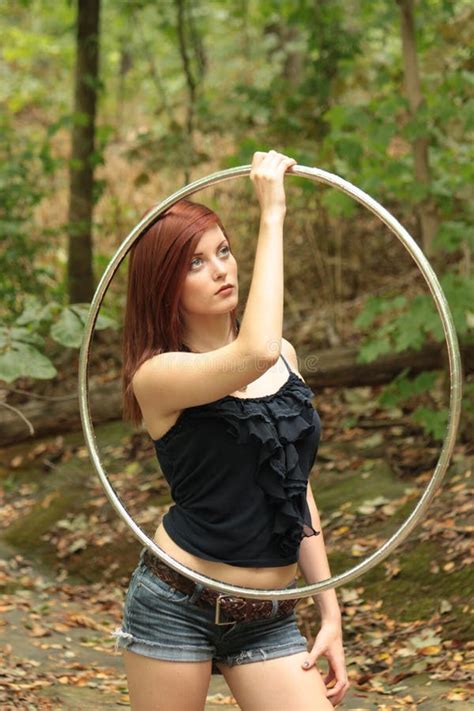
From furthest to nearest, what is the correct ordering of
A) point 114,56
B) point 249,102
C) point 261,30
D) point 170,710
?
point 114,56, point 261,30, point 249,102, point 170,710

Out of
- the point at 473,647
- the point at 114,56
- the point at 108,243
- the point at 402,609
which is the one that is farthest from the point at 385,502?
the point at 114,56

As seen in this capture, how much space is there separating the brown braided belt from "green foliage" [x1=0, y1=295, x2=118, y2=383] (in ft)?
5.69

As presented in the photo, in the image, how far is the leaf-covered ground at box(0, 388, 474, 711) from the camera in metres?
4.75

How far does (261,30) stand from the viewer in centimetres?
1427

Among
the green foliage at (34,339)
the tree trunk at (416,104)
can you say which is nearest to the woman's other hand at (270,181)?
the green foliage at (34,339)

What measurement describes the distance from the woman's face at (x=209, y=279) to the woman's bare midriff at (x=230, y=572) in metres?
0.68

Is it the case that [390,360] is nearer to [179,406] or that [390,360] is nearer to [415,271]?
[415,271]

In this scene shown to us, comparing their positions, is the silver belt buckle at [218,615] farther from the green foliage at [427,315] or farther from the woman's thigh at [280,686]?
the green foliage at [427,315]

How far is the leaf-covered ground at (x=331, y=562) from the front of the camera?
15.6 feet

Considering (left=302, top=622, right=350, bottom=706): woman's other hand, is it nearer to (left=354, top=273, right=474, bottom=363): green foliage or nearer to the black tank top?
the black tank top

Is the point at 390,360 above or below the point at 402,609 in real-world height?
above

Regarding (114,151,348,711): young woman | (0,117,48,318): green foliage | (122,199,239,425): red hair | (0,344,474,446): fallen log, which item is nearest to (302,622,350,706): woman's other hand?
(114,151,348,711): young woman

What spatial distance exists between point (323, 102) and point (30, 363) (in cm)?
549

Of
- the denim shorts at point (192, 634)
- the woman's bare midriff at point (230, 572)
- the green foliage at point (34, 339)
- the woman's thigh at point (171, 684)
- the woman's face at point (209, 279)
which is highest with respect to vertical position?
the woman's face at point (209, 279)
